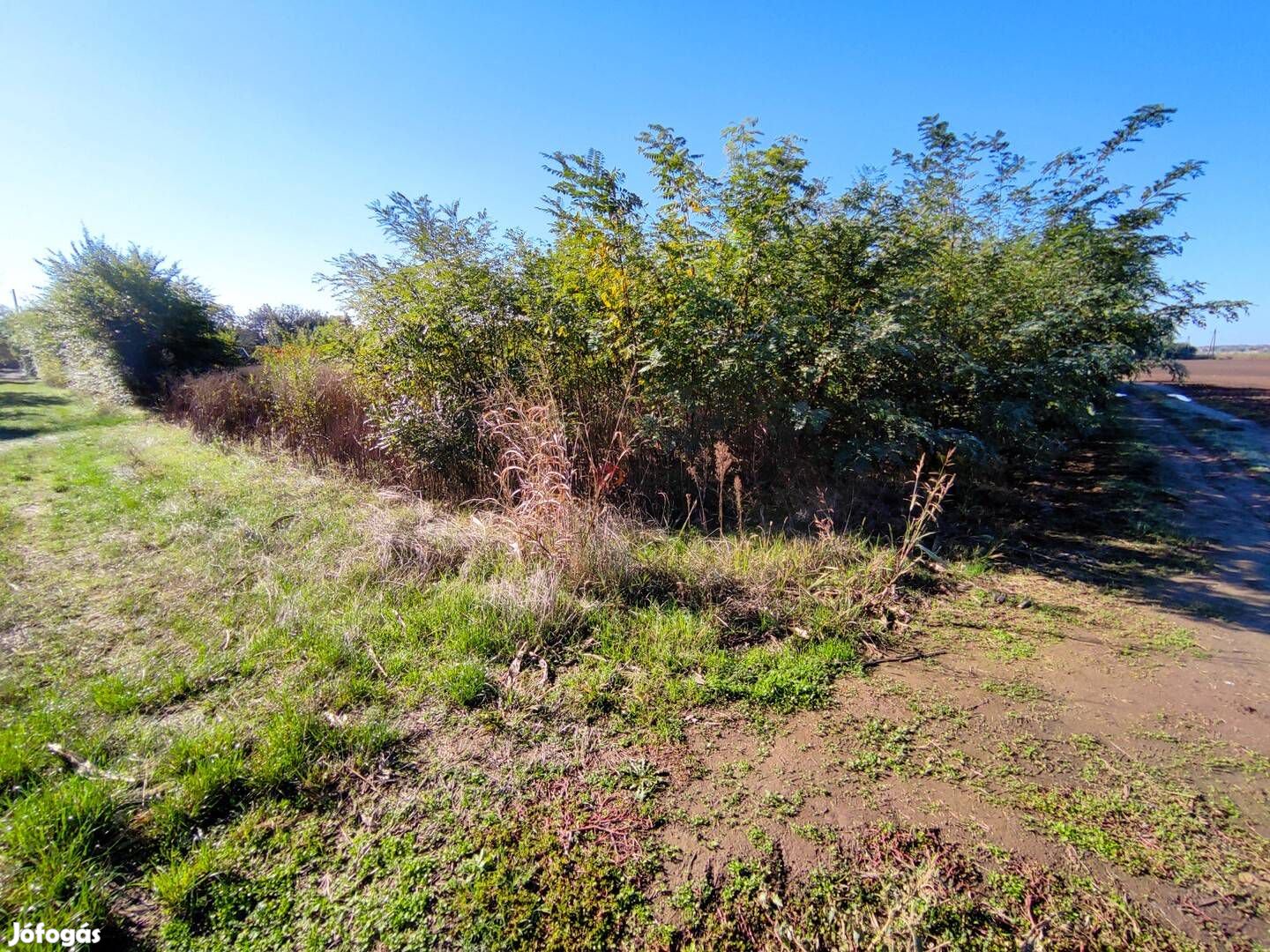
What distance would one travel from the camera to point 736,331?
5.03 metres

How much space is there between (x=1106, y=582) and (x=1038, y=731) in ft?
8.60

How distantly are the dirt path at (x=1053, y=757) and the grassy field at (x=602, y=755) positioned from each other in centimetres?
2

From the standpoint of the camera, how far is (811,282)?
516 cm

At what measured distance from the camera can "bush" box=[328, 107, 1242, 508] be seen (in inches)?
193

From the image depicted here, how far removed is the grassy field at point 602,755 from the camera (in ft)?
5.46

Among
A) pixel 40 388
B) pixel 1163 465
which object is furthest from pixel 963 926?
pixel 40 388

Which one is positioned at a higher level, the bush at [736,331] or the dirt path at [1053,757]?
the bush at [736,331]

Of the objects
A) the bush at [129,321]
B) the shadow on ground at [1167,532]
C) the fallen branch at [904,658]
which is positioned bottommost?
the fallen branch at [904,658]

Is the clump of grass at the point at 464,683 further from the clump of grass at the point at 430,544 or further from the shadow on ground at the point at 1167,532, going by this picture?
the shadow on ground at the point at 1167,532

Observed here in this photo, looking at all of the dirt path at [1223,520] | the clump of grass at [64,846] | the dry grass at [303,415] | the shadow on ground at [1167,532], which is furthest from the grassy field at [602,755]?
the dry grass at [303,415]

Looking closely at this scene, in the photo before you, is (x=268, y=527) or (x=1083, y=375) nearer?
(x=268, y=527)

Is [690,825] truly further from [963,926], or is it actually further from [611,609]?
[611,609]

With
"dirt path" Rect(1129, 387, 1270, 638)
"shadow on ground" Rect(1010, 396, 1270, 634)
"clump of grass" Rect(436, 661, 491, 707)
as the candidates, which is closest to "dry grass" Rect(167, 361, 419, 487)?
"clump of grass" Rect(436, 661, 491, 707)

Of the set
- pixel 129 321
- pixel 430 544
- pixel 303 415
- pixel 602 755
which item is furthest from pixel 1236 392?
pixel 129 321
